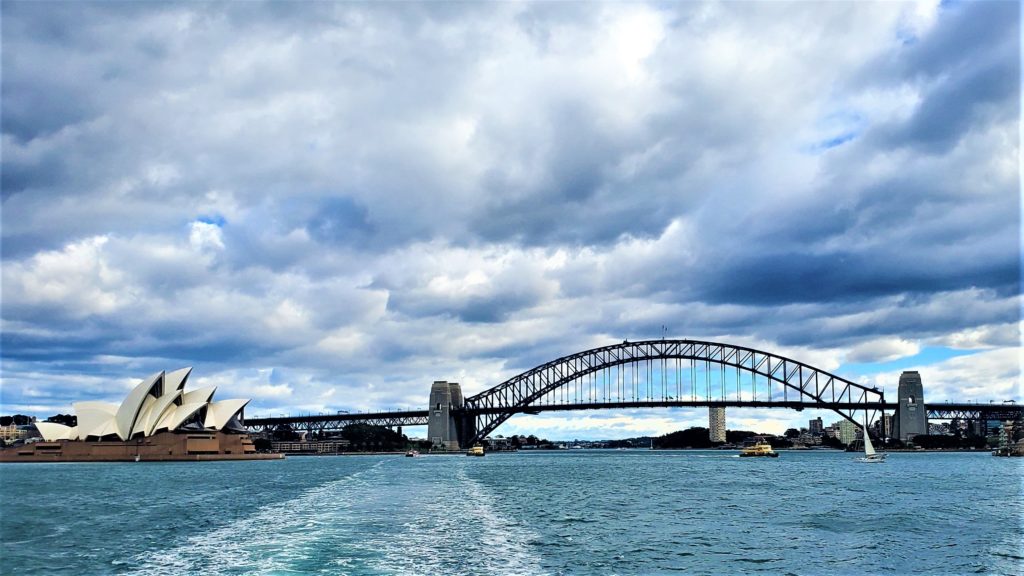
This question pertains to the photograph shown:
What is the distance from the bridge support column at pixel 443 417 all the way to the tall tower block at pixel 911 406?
247 ft

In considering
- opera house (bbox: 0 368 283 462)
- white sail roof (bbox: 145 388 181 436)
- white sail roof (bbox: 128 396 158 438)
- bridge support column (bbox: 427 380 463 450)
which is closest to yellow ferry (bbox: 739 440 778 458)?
bridge support column (bbox: 427 380 463 450)

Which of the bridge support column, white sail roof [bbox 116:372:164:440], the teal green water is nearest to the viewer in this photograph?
the teal green water

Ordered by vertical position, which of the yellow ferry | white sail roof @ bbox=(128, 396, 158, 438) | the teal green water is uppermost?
white sail roof @ bbox=(128, 396, 158, 438)

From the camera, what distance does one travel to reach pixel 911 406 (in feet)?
471

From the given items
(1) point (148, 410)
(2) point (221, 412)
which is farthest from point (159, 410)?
(2) point (221, 412)

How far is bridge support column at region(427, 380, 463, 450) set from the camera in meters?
154

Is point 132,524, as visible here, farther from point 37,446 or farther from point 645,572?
point 37,446

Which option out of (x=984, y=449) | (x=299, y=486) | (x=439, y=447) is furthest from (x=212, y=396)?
(x=984, y=449)

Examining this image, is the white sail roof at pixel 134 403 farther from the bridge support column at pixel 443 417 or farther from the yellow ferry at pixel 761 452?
the yellow ferry at pixel 761 452

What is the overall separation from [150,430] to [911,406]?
116 metres

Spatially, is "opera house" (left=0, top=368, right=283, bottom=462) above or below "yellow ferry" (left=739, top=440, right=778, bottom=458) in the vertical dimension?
above

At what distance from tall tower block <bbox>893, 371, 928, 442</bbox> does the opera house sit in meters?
104

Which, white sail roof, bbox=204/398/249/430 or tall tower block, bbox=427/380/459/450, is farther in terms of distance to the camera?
tall tower block, bbox=427/380/459/450

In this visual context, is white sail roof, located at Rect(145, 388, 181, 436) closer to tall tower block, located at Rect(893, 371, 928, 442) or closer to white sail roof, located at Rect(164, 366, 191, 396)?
white sail roof, located at Rect(164, 366, 191, 396)
